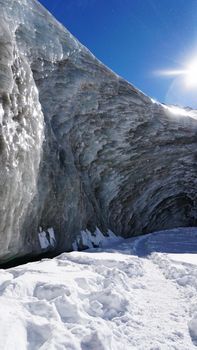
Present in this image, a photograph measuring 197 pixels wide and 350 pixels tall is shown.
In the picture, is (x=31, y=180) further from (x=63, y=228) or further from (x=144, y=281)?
(x=144, y=281)

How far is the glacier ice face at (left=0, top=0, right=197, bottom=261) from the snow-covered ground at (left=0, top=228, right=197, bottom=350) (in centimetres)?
262

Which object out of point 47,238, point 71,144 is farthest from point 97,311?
point 71,144

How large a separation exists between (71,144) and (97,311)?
9.54 metres

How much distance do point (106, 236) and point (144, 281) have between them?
7526mm

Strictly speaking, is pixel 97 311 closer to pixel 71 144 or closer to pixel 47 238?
pixel 47 238

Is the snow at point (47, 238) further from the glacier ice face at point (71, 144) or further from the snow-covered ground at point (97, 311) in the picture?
the snow-covered ground at point (97, 311)

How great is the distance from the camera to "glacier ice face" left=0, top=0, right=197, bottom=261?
275 inches

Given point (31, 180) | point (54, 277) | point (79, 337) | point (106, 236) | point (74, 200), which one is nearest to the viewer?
point (79, 337)

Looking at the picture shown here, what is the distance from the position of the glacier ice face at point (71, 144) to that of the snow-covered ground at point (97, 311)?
2619 millimetres

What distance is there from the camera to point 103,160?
14555mm

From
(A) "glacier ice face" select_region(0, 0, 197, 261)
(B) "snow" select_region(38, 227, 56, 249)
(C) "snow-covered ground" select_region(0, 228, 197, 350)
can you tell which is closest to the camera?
(C) "snow-covered ground" select_region(0, 228, 197, 350)

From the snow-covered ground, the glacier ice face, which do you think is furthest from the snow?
the snow-covered ground

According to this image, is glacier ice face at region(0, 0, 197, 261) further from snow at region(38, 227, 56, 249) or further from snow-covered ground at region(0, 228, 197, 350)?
snow-covered ground at region(0, 228, 197, 350)

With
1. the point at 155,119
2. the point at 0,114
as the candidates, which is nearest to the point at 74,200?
the point at 0,114
